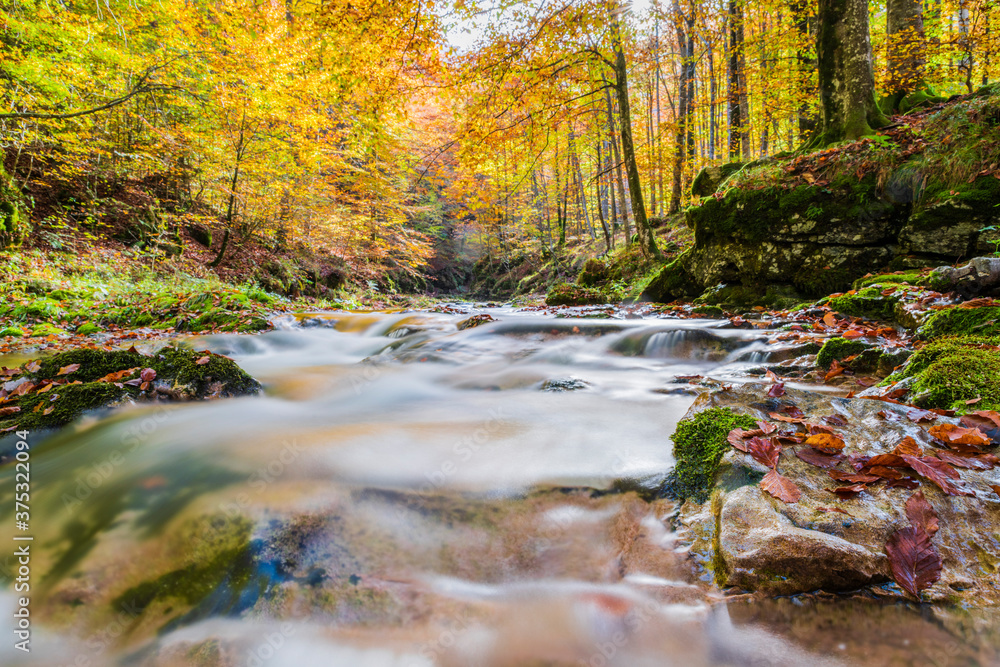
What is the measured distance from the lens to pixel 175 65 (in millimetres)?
7938

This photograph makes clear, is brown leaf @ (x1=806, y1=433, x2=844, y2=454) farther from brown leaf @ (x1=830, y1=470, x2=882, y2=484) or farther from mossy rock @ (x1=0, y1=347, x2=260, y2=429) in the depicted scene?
mossy rock @ (x1=0, y1=347, x2=260, y2=429)

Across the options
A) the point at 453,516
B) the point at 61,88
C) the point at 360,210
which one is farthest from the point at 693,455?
the point at 360,210

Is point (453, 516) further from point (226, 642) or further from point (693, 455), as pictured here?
point (693, 455)

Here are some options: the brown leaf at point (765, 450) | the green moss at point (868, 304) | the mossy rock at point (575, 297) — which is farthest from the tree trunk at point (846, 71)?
the brown leaf at point (765, 450)

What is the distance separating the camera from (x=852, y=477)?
145 cm

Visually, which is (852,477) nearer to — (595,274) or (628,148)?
(628,148)

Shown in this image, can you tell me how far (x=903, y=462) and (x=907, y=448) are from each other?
16 centimetres

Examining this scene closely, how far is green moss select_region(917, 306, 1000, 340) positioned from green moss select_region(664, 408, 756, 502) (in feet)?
6.52

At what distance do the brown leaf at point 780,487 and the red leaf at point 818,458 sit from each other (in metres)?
0.18

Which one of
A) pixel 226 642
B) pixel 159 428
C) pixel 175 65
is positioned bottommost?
pixel 226 642

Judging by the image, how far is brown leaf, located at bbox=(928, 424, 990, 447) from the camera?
150cm

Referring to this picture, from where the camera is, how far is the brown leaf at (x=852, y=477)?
140 cm

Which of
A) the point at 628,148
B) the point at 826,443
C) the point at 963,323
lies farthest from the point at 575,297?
the point at 826,443

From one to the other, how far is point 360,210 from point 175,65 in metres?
6.79
